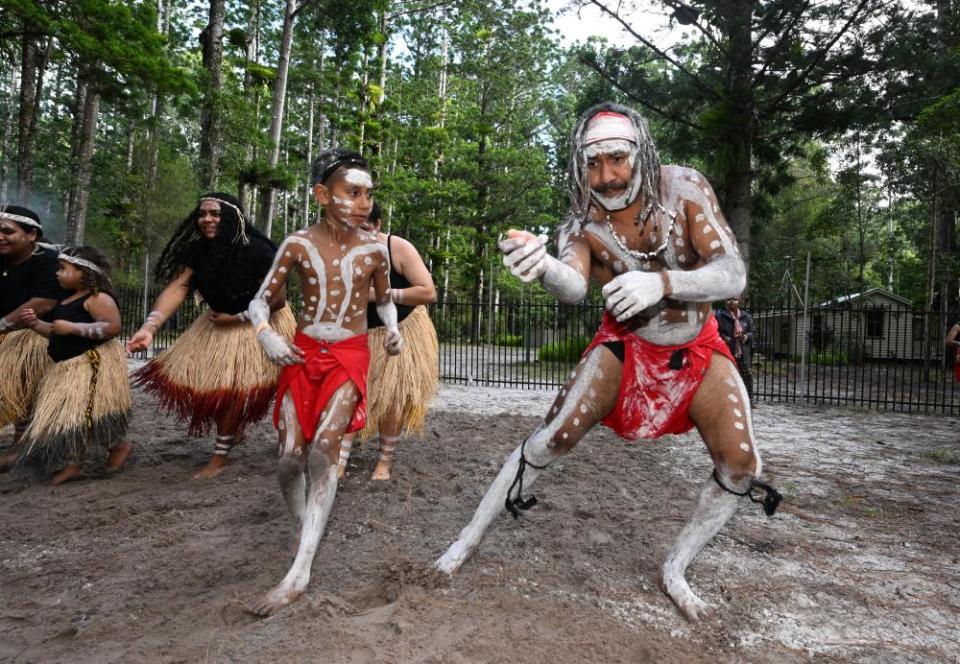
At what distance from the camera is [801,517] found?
3867 mm

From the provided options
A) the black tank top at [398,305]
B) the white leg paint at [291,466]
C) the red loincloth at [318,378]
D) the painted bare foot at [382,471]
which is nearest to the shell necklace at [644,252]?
the red loincloth at [318,378]

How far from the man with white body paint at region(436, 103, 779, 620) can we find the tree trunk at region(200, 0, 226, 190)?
34.3 feet

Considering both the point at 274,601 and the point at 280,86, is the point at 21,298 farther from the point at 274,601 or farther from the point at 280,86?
the point at 280,86

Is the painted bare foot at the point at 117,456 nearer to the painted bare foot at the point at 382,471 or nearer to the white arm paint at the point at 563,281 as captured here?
the painted bare foot at the point at 382,471

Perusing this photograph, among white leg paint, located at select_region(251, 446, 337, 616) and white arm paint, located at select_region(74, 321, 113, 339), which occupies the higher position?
white arm paint, located at select_region(74, 321, 113, 339)

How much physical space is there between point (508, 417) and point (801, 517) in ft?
12.3

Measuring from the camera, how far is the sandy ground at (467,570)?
225cm

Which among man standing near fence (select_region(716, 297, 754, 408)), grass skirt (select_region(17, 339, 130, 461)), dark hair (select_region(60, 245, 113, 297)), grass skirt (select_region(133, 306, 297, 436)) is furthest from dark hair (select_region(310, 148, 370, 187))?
man standing near fence (select_region(716, 297, 754, 408))

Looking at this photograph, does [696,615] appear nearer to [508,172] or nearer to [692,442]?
[692,442]

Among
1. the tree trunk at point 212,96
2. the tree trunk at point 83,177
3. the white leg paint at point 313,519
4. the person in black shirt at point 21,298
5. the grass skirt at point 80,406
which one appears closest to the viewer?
the white leg paint at point 313,519

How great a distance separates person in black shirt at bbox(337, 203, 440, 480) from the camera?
4.21 meters

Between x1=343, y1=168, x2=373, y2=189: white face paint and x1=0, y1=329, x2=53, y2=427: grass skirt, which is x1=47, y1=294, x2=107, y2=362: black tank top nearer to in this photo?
x1=0, y1=329, x2=53, y2=427: grass skirt

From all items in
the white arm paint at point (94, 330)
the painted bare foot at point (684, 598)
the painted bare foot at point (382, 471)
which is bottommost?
the painted bare foot at point (684, 598)

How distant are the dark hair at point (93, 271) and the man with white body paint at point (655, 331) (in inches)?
138
